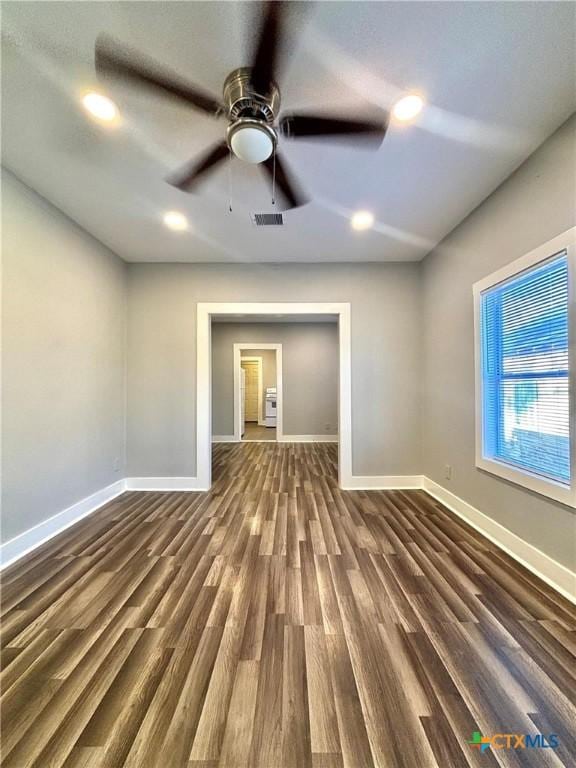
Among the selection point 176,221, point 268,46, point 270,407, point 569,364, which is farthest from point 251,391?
point 268,46

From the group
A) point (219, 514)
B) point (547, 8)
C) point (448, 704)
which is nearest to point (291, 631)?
point (448, 704)

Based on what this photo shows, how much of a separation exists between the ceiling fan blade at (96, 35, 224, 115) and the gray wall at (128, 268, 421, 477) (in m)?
2.34

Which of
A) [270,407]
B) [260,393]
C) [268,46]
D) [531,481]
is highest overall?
[268,46]

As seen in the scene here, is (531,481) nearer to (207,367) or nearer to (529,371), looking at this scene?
(529,371)

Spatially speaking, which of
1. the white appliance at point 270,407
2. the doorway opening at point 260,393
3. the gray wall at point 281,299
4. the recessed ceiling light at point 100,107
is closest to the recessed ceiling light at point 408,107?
the recessed ceiling light at point 100,107

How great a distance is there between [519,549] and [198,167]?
3.30 meters

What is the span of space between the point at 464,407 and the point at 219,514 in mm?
2605

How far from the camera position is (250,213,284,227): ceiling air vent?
8.63 feet

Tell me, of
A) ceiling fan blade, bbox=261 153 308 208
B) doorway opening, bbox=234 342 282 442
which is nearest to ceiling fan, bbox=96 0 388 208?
ceiling fan blade, bbox=261 153 308 208

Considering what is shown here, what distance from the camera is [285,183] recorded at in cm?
213

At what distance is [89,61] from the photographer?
1.41m

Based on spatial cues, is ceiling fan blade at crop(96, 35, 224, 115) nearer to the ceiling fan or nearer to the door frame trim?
the ceiling fan

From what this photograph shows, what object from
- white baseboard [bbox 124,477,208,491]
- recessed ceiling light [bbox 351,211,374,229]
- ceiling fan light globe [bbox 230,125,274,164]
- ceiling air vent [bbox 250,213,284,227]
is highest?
recessed ceiling light [bbox 351,211,374,229]

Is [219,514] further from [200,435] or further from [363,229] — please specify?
[363,229]
